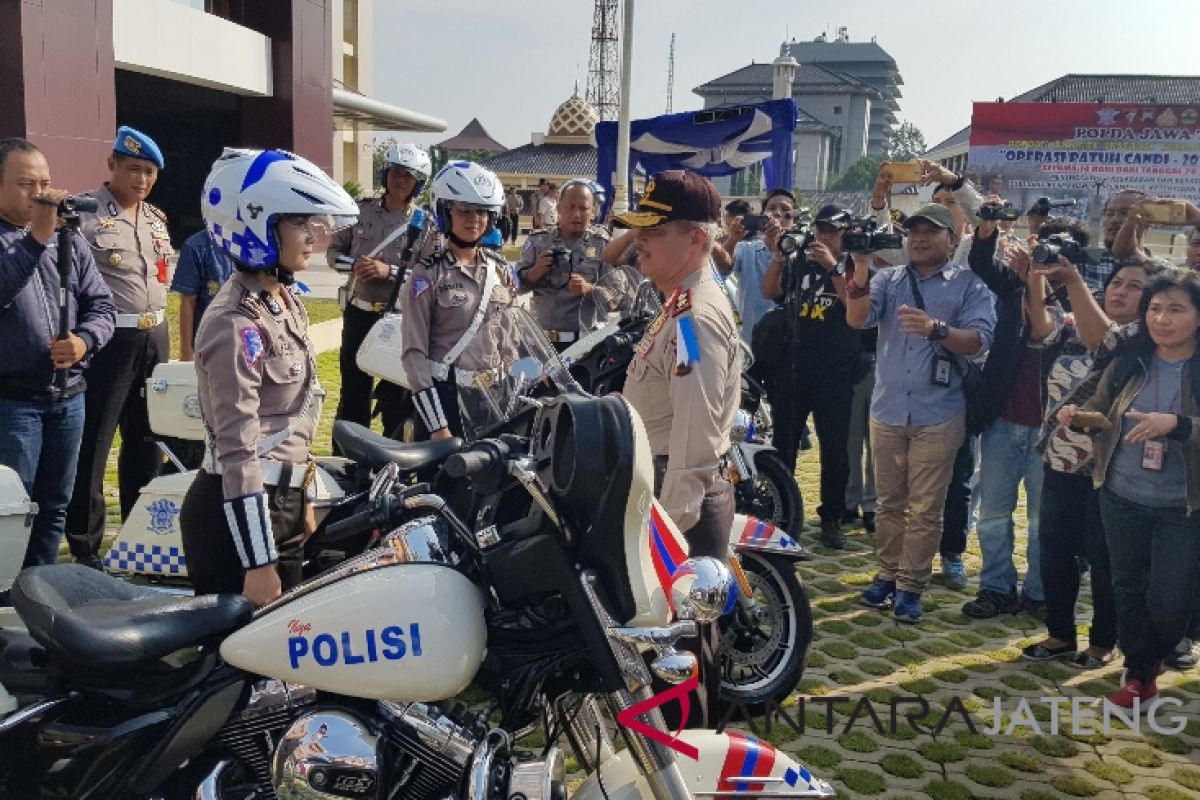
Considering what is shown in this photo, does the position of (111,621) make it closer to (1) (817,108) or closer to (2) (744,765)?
(2) (744,765)

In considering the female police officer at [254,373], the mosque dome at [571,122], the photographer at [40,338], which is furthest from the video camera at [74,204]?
the mosque dome at [571,122]

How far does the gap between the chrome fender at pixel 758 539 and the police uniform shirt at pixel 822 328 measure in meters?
2.37

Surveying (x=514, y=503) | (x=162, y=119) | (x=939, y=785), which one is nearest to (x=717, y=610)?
(x=514, y=503)

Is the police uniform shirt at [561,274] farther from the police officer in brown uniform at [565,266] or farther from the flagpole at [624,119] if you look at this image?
the flagpole at [624,119]

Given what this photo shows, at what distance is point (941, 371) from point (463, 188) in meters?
2.31

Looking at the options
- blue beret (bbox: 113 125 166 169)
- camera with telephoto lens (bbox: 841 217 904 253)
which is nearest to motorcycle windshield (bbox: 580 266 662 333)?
camera with telephoto lens (bbox: 841 217 904 253)

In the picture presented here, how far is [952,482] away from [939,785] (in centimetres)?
239

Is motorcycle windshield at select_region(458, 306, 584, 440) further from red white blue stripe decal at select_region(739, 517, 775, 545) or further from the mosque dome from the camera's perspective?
the mosque dome

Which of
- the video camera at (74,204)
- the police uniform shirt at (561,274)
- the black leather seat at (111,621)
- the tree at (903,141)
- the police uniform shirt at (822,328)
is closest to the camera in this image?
the black leather seat at (111,621)

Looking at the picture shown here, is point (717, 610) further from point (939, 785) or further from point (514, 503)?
point (939, 785)

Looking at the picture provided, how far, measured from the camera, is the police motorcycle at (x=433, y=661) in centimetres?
187

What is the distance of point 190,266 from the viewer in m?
5.38

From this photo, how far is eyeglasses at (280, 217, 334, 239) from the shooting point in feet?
8.94

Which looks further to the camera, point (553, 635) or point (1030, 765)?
point (1030, 765)
